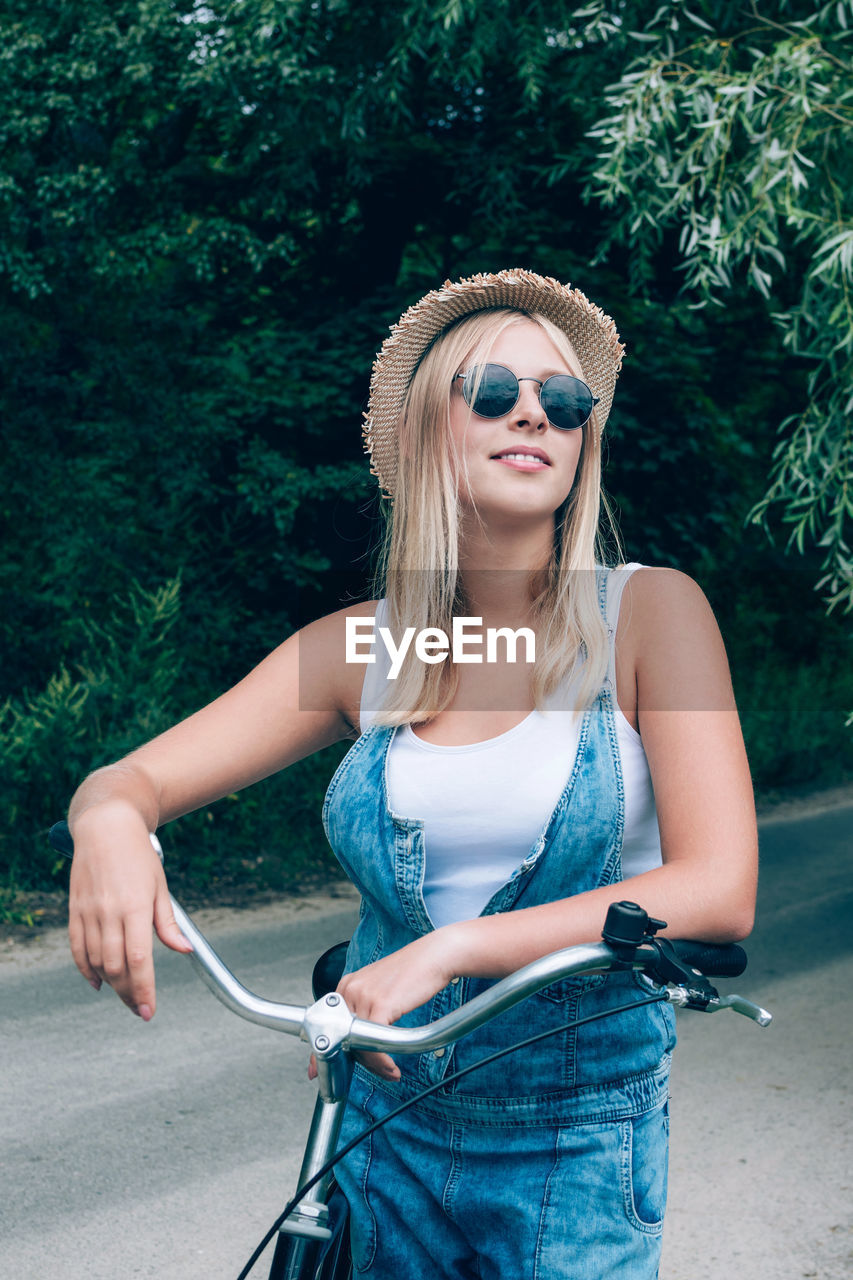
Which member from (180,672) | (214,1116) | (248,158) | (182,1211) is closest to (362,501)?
(180,672)

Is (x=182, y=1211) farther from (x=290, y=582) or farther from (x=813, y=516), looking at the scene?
(x=290, y=582)

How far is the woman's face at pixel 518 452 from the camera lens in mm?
1703

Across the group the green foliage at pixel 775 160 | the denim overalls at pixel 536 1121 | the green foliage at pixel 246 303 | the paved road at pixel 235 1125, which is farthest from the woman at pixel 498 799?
the green foliage at pixel 246 303

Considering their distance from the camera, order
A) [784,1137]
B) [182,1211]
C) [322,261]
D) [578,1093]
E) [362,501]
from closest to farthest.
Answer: [578,1093] → [182,1211] → [784,1137] → [362,501] → [322,261]

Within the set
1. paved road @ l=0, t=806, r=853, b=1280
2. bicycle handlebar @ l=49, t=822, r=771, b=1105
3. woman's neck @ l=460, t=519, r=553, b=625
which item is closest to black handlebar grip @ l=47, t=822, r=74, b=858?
bicycle handlebar @ l=49, t=822, r=771, b=1105

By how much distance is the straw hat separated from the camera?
1.81 metres

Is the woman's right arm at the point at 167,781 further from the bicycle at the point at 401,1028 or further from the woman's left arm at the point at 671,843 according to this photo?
the woman's left arm at the point at 671,843

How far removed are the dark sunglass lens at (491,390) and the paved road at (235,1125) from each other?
8.60 ft

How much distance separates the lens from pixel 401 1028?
128 centimetres

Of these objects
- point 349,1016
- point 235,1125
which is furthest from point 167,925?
point 235,1125

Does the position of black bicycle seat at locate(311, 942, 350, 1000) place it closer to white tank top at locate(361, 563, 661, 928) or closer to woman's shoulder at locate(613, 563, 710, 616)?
white tank top at locate(361, 563, 661, 928)

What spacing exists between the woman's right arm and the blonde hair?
0.43 ft

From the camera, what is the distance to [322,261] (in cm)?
940

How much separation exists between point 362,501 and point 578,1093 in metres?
7.47
